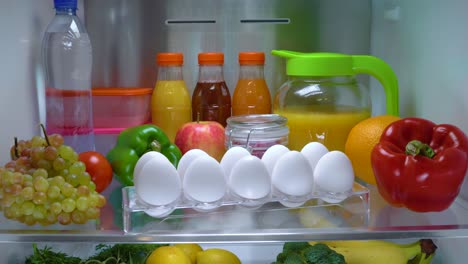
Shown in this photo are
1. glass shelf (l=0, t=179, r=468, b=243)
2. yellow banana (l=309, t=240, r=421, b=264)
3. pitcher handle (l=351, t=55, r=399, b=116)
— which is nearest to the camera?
glass shelf (l=0, t=179, r=468, b=243)

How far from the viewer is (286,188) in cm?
108

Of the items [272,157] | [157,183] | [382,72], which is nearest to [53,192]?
[157,183]

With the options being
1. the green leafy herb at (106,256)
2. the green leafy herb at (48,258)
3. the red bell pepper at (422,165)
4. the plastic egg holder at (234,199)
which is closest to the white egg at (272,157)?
the plastic egg holder at (234,199)

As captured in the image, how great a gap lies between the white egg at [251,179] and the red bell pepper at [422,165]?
8.5 inches

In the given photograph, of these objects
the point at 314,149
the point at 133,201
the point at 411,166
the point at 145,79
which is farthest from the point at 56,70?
the point at 411,166

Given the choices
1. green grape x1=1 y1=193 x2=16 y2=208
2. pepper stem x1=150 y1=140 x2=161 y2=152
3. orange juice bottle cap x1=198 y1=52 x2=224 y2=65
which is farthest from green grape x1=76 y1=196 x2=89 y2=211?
orange juice bottle cap x1=198 y1=52 x2=224 y2=65

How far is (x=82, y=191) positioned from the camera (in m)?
1.04

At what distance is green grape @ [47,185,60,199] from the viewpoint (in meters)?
1.02

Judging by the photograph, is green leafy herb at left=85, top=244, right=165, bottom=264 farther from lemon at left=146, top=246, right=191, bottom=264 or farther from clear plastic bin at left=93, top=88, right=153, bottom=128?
clear plastic bin at left=93, top=88, right=153, bottom=128

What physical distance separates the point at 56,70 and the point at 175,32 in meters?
0.39

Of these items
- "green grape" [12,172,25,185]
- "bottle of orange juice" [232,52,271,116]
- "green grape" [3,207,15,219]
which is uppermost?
"bottle of orange juice" [232,52,271,116]

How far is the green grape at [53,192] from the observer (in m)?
1.02

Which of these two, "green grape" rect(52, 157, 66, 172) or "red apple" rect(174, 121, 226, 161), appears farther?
"red apple" rect(174, 121, 226, 161)

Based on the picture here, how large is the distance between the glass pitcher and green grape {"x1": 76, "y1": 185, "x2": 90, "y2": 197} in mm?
534
